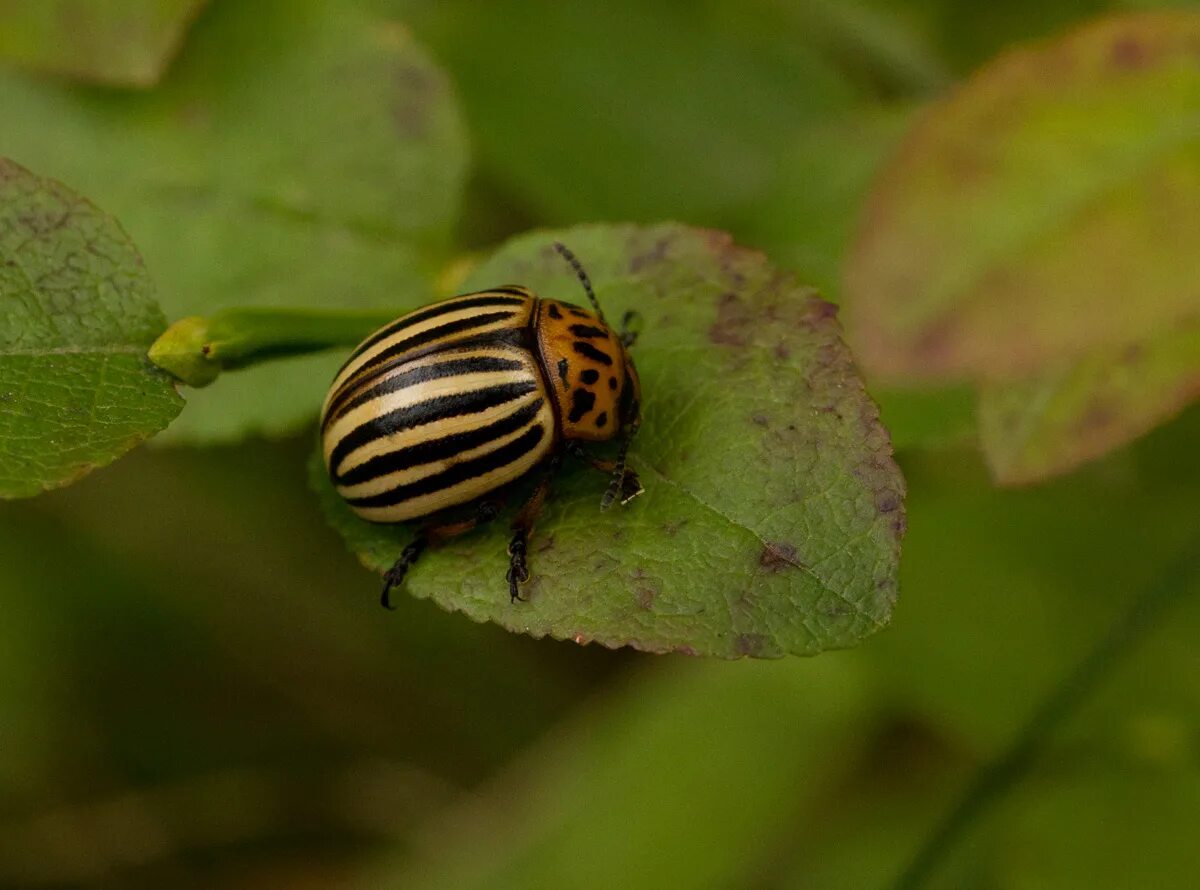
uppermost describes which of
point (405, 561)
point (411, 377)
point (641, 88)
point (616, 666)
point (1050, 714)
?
point (641, 88)

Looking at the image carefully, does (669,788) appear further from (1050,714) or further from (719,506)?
(719,506)

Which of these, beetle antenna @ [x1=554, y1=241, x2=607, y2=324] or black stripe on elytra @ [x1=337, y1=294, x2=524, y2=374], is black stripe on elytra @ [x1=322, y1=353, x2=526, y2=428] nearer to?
black stripe on elytra @ [x1=337, y1=294, x2=524, y2=374]

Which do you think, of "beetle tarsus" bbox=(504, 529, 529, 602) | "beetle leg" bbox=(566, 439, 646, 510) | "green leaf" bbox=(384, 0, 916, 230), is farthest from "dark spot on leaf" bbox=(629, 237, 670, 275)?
"green leaf" bbox=(384, 0, 916, 230)

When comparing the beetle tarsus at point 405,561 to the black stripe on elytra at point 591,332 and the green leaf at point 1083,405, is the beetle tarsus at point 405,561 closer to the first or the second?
the black stripe on elytra at point 591,332

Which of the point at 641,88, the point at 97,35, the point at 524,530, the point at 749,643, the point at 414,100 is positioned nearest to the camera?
the point at 749,643

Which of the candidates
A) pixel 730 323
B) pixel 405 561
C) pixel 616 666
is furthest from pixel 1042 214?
pixel 616 666

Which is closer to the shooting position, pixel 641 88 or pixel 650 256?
pixel 650 256

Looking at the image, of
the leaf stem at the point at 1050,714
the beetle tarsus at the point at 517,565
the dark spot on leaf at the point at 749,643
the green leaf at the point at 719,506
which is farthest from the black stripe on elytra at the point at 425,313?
the leaf stem at the point at 1050,714
